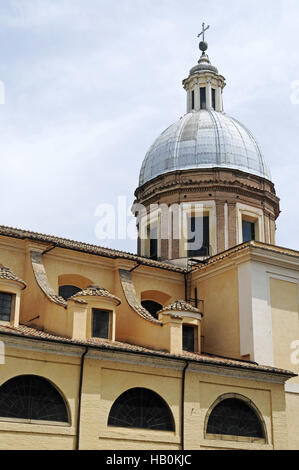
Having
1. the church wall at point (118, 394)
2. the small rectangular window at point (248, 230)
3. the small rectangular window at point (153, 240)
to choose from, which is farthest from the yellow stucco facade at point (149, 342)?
the small rectangular window at point (248, 230)

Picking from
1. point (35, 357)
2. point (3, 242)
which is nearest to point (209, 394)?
point (35, 357)

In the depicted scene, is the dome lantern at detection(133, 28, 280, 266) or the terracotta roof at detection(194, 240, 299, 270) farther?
the dome lantern at detection(133, 28, 280, 266)

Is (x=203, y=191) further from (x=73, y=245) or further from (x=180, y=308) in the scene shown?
(x=180, y=308)

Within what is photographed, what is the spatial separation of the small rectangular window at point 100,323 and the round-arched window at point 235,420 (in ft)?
12.7

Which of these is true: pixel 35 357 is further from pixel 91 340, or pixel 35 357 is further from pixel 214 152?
pixel 214 152

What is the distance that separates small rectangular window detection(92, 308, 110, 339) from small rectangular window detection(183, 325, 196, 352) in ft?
10.1

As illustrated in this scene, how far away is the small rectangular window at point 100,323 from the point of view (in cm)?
2019

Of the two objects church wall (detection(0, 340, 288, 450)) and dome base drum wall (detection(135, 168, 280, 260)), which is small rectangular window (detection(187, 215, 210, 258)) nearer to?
dome base drum wall (detection(135, 168, 280, 260))

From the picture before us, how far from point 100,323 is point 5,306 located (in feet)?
9.53

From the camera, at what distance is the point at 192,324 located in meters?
22.4

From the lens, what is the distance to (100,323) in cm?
2034

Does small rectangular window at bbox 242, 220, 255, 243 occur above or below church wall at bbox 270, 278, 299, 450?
above

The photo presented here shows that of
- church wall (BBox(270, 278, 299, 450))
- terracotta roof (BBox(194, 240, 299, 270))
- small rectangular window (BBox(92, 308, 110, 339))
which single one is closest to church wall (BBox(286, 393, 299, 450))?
church wall (BBox(270, 278, 299, 450))

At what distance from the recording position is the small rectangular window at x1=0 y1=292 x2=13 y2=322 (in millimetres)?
19000
